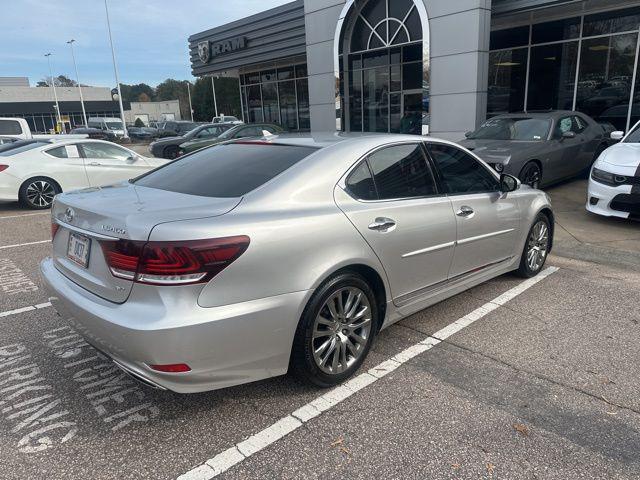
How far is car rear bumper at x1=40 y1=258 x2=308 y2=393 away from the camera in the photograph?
2.36m

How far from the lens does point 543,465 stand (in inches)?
93.8

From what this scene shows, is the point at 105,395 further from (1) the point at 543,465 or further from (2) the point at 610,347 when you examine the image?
(2) the point at 610,347

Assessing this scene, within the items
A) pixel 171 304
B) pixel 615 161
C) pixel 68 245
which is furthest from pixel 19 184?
pixel 615 161

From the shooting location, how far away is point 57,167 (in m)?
9.73

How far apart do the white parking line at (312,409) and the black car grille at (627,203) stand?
3.89 m

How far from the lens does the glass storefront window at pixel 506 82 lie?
15.1 meters

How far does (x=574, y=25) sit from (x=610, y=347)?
13080 mm

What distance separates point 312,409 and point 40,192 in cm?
901

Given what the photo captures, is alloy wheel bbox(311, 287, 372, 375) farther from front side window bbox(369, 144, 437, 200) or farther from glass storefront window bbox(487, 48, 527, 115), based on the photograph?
glass storefront window bbox(487, 48, 527, 115)

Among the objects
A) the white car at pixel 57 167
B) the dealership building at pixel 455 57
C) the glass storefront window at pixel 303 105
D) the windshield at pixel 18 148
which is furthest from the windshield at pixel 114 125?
the white car at pixel 57 167

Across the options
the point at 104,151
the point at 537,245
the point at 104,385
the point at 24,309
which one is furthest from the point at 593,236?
the point at 104,151

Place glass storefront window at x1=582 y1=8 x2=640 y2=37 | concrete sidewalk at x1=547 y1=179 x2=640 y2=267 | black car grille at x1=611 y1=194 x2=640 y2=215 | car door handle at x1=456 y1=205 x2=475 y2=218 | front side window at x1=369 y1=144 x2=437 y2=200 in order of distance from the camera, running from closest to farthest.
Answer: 1. front side window at x1=369 y1=144 x2=437 y2=200
2. car door handle at x1=456 y1=205 x2=475 y2=218
3. concrete sidewalk at x1=547 y1=179 x2=640 y2=267
4. black car grille at x1=611 y1=194 x2=640 y2=215
5. glass storefront window at x1=582 y1=8 x2=640 y2=37

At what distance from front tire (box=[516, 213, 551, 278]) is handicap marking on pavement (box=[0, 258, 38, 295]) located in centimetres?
496

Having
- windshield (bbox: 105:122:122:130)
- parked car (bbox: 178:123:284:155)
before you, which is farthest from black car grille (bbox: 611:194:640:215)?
windshield (bbox: 105:122:122:130)
